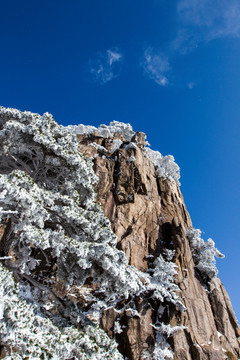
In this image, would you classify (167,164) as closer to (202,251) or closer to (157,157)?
(157,157)

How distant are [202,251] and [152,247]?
5277mm

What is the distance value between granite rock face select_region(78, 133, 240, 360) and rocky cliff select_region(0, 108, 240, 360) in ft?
0.29

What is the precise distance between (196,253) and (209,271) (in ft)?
7.81

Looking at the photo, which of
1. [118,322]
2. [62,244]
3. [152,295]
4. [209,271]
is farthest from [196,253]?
[62,244]

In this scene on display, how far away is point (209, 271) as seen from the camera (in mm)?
22109

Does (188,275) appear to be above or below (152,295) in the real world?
above

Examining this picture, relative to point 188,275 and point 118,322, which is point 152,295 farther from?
point 188,275

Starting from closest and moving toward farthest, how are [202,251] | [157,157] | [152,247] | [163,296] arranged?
[163,296]
[152,247]
[202,251]
[157,157]

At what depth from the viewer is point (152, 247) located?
22.2 meters

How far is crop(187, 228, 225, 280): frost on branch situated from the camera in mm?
22391

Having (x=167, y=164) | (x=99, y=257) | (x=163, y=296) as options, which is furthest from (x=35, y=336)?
(x=167, y=164)

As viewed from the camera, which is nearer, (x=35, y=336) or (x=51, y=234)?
(x=35, y=336)

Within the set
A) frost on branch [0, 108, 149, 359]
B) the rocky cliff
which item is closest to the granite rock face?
the rocky cliff

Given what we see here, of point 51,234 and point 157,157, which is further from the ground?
point 157,157
